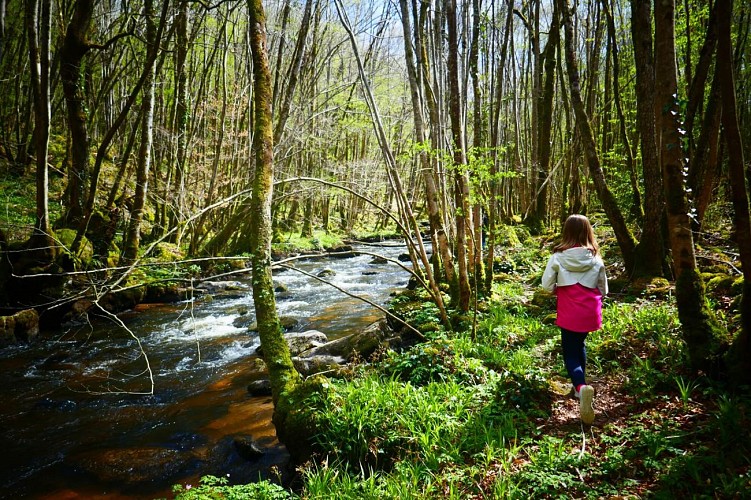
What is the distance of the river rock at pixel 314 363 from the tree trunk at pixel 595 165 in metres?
5.65

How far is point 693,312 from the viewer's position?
349 cm

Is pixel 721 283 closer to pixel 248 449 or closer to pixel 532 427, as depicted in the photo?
pixel 532 427

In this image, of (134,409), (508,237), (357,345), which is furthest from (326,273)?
(134,409)

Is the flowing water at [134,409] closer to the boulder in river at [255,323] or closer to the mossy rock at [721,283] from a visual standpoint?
the boulder in river at [255,323]

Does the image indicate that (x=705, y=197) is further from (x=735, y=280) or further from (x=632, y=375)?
(x=632, y=375)

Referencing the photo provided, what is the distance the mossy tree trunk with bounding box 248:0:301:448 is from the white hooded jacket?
272 cm

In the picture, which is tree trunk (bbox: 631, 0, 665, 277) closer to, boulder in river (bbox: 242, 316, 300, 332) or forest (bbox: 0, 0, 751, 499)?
forest (bbox: 0, 0, 751, 499)

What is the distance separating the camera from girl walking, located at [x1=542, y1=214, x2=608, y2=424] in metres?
3.71

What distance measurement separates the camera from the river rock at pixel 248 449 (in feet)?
14.7

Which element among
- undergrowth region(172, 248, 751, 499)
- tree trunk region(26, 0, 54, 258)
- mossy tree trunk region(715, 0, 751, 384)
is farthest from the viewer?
tree trunk region(26, 0, 54, 258)

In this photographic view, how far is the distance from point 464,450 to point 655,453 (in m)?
1.37

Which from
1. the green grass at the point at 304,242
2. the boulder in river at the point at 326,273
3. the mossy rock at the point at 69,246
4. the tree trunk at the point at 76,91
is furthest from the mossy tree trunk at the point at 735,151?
the green grass at the point at 304,242

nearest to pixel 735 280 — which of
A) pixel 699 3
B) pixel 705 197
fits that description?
pixel 705 197

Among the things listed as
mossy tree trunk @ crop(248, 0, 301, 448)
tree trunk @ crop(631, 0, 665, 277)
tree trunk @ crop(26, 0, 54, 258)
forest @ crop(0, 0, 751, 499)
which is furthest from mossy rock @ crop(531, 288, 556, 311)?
tree trunk @ crop(26, 0, 54, 258)
